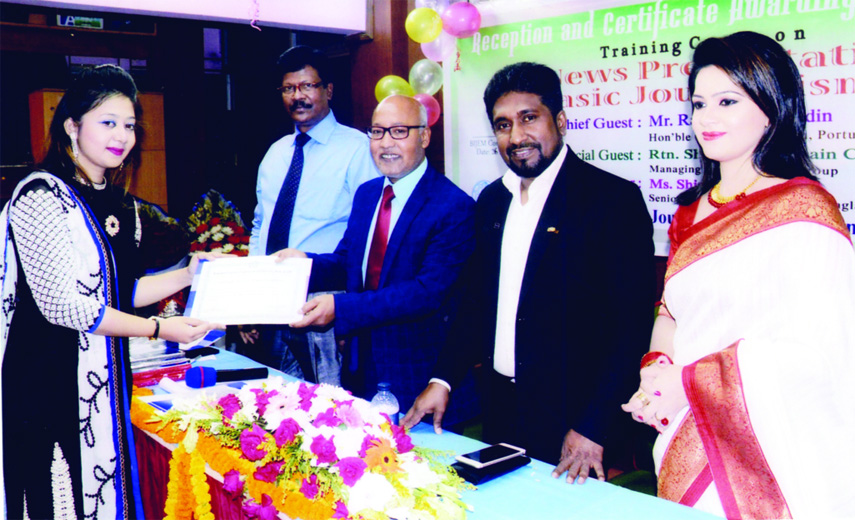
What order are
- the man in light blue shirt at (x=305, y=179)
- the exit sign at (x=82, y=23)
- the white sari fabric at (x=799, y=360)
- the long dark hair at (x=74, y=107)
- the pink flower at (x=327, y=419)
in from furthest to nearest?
the exit sign at (x=82, y=23) → the man in light blue shirt at (x=305, y=179) → the long dark hair at (x=74, y=107) → the pink flower at (x=327, y=419) → the white sari fabric at (x=799, y=360)

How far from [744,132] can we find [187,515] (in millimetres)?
1841

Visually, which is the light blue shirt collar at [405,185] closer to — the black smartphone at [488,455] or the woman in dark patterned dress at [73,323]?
the woman in dark patterned dress at [73,323]

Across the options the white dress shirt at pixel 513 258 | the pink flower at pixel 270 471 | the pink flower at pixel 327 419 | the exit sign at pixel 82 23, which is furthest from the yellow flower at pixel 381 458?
the exit sign at pixel 82 23

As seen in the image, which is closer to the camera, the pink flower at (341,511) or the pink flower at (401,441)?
the pink flower at (341,511)

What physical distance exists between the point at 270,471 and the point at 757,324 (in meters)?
1.17

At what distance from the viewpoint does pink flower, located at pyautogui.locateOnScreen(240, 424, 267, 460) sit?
1.70 m

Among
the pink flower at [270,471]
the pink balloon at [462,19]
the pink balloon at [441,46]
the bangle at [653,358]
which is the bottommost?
the pink flower at [270,471]

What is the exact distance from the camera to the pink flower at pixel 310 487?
1550 millimetres

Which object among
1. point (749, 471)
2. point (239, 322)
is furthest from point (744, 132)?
point (239, 322)

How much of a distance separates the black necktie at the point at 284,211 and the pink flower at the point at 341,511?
2.29 m

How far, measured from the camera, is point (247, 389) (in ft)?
6.43

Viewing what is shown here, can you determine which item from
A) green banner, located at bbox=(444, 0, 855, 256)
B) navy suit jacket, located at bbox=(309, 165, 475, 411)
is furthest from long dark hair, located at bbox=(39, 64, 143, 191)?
green banner, located at bbox=(444, 0, 855, 256)

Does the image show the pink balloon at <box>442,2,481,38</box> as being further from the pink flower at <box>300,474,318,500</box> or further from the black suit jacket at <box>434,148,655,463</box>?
the pink flower at <box>300,474,318,500</box>

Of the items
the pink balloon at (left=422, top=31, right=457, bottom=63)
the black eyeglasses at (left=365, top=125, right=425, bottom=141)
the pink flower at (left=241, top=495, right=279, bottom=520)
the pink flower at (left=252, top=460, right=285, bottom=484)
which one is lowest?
the pink flower at (left=241, top=495, right=279, bottom=520)
